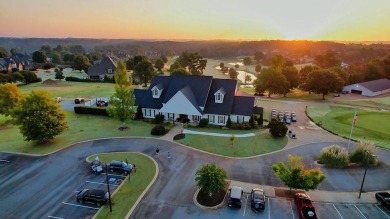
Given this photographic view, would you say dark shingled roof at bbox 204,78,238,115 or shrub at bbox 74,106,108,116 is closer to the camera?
dark shingled roof at bbox 204,78,238,115

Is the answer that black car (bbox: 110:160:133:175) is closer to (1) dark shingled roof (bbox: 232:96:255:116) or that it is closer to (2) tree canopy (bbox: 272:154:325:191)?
(2) tree canopy (bbox: 272:154:325:191)

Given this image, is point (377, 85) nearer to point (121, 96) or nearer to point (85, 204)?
point (121, 96)

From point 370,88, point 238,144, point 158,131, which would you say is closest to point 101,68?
point 158,131

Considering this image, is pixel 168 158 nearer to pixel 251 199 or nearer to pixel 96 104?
pixel 251 199

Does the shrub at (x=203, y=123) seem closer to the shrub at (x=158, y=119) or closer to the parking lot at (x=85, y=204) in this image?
the shrub at (x=158, y=119)

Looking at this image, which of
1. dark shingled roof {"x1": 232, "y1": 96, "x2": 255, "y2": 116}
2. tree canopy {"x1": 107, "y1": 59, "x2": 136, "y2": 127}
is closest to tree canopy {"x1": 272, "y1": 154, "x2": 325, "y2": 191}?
dark shingled roof {"x1": 232, "y1": 96, "x2": 255, "y2": 116}

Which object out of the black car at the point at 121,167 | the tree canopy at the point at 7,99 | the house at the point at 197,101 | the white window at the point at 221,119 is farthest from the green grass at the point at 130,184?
the tree canopy at the point at 7,99
